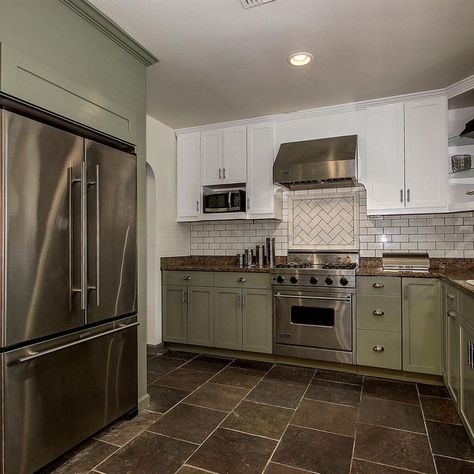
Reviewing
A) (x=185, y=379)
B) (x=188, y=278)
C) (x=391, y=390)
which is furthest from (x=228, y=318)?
(x=391, y=390)

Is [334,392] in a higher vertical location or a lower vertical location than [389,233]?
lower

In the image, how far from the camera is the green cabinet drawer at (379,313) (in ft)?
10.4

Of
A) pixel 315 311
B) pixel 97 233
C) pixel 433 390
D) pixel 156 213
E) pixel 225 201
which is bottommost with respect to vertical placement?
pixel 433 390

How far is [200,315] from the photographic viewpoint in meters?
3.93

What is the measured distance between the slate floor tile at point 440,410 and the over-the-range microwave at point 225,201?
2454mm

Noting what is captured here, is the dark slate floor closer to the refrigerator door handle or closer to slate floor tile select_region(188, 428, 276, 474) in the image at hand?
slate floor tile select_region(188, 428, 276, 474)

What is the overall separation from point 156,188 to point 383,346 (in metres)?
2.80

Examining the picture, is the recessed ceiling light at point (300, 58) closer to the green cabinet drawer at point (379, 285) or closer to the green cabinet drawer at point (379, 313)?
the green cabinet drawer at point (379, 285)

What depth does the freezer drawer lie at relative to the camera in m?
1.69

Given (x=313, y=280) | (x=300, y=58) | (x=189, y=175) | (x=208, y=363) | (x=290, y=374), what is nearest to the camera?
(x=300, y=58)

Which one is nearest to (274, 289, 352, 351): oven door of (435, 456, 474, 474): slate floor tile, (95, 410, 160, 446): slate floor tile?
(435, 456, 474, 474): slate floor tile

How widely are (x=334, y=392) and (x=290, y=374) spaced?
511mm

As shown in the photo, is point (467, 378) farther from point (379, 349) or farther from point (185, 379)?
point (185, 379)

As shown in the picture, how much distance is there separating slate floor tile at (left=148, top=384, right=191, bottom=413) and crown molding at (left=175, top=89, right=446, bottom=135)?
2818 mm
